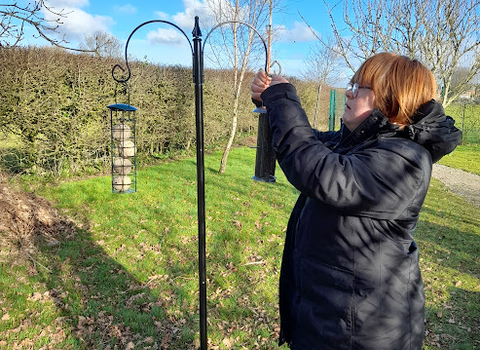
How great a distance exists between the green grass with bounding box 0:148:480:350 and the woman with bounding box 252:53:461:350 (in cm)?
221

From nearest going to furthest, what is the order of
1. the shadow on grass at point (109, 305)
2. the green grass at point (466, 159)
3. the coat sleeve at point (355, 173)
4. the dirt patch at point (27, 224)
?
1. the coat sleeve at point (355, 173)
2. the shadow on grass at point (109, 305)
3. the dirt patch at point (27, 224)
4. the green grass at point (466, 159)

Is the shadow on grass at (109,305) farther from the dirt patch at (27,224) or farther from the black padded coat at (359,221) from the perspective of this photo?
the black padded coat at (359,221)

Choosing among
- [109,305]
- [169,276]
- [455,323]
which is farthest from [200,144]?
[455,323]

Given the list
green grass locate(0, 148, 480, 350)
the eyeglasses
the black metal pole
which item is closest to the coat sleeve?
the eyeglasses

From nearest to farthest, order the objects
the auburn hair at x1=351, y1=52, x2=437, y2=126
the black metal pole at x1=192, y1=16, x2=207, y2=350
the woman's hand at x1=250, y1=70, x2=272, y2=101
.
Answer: the auburn hair at x1=351, y1=52, x2=437, y2=126
the woman's hand at x1=250, y1=70, x2=272, y2=101
the black metal pole at x1=192, y1=16, x2=207, y2=350

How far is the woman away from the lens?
1.24 metres

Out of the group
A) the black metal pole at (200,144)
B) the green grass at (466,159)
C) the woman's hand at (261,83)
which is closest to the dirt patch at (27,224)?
the black metal pole at (200,144)

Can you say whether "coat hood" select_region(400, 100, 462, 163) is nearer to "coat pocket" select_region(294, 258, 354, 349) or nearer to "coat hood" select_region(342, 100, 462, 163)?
"coat hood" select_region(342, 100, 462, 163)

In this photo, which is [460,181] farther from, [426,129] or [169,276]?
[426,129]

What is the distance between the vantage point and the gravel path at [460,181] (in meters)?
9.01

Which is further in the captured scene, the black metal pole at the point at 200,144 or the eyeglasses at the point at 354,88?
the black metal pole at the point at 200,144

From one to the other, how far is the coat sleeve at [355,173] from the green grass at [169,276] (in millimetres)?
2593

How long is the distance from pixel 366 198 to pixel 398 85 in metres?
0.46

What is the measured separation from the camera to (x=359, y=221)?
133cm
